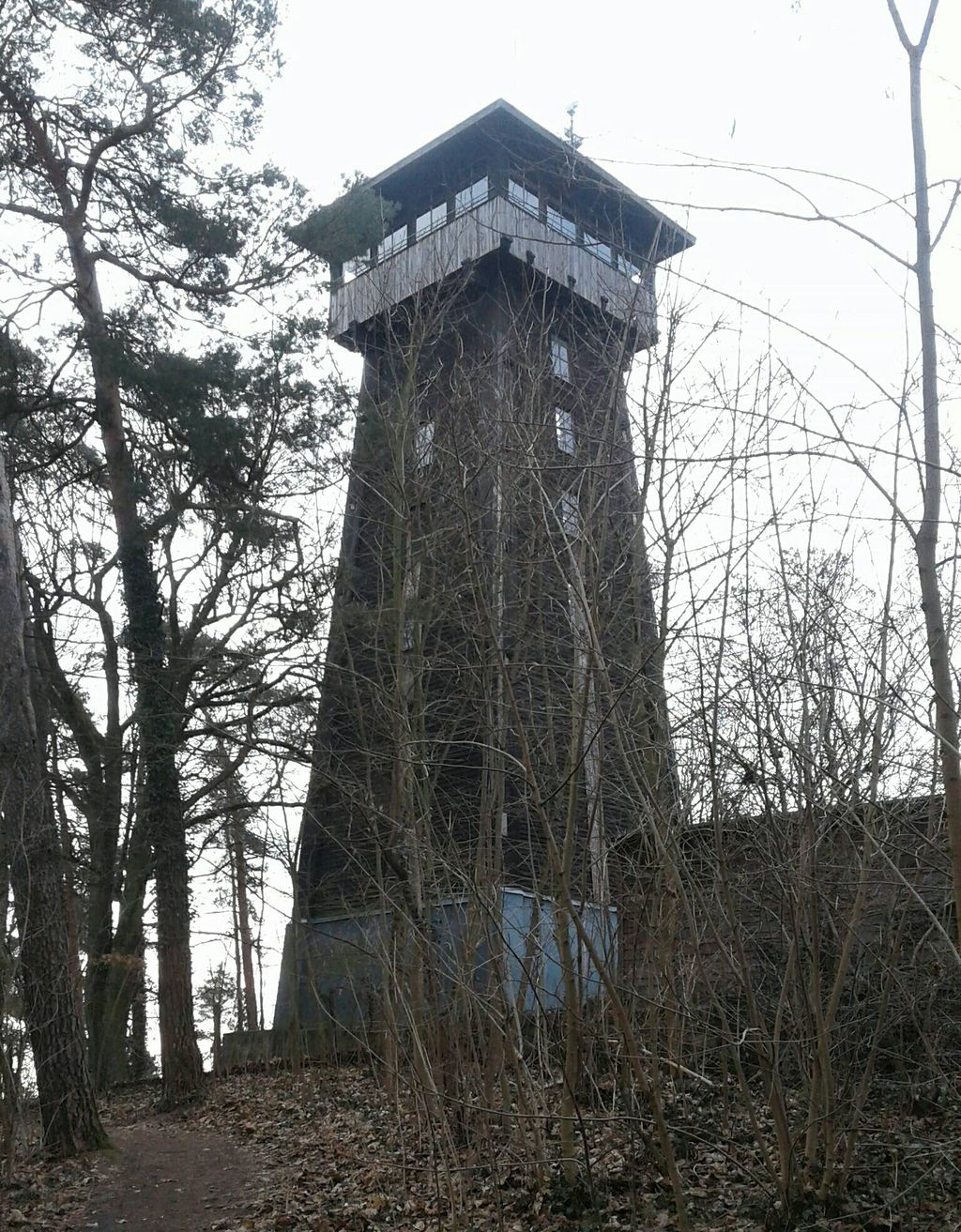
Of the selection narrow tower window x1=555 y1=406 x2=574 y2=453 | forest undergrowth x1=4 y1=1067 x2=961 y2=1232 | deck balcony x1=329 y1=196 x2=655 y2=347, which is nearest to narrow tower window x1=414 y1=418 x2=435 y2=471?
narrow tower window x1=555 y1=406 x2=574 y2=453

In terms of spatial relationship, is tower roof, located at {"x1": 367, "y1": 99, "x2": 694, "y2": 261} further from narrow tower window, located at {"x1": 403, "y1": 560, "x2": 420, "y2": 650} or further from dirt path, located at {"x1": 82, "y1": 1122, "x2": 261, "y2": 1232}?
dirt path, located at {"x1": 82, "y1": 1122, "x2": 261, "y2": 1232}

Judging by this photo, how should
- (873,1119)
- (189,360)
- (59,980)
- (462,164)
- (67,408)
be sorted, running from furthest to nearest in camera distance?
(462,164) → (67,408) → (189,360) → (59,980) → (873,1119)

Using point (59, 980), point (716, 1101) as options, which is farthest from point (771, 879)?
point (59, 980)

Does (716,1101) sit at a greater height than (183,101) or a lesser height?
lesser

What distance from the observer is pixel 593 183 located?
460cm

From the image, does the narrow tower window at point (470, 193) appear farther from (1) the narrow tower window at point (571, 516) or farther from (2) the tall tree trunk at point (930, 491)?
(2) the tall tree trunk at point (930, 491)

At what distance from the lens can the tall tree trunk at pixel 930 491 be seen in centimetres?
343

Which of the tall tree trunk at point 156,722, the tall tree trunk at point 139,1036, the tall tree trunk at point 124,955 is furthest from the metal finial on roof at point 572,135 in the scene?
the tall tree trunk at point 139,1036

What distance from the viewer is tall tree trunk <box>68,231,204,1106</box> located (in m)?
14.8

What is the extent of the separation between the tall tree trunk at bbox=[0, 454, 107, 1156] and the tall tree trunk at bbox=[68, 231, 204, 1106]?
10.2 ft

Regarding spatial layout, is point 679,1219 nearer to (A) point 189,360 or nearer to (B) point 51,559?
(A) point 189,360

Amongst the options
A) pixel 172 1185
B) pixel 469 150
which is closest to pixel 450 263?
pixel 469 150

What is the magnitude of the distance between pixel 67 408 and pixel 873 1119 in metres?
12.8

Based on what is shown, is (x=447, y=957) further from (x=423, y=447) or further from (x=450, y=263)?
(x=450, y=263)
